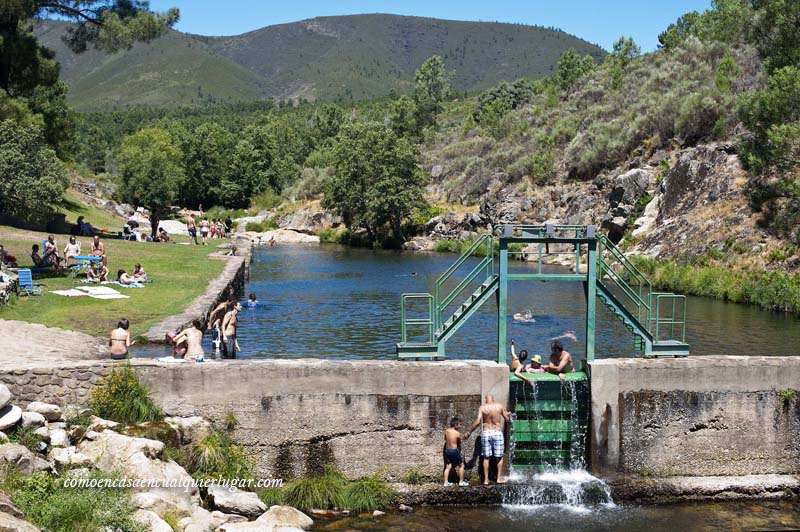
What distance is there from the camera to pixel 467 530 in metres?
14.3

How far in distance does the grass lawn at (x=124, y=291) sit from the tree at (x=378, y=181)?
3364cm

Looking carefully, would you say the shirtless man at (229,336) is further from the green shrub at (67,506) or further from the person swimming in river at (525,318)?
the person swimming in river at (525,318)

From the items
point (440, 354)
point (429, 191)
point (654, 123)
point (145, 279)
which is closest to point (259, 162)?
point (429, 191)

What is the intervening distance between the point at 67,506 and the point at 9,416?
2.77m

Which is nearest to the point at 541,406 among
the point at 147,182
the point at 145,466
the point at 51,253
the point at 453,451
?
the point at 453,451

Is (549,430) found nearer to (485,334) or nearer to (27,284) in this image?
(485,334)

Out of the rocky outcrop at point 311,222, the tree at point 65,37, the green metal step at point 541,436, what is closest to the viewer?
the green metal step at point 541,436

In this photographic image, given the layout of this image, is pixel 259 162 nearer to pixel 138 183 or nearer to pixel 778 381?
pixel 138 183

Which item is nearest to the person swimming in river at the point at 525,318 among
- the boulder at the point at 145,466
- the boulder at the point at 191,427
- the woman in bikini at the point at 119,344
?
the woman in bikini at the point at 119,344

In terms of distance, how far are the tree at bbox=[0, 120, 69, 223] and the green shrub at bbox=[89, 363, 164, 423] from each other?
21.3 m

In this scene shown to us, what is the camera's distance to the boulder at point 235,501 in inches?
536

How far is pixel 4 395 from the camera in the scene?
43.3 feet

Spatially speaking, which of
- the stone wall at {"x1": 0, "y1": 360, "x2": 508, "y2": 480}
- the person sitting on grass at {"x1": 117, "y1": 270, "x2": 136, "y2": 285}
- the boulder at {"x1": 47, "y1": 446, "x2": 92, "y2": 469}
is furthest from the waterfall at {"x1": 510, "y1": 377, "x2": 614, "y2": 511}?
the person sitting on grass at {"x1": 117, "y1": 270, "x2": 136, "y2": 285}

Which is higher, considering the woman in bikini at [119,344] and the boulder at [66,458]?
the woman in bikini at [119,344]
